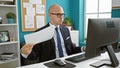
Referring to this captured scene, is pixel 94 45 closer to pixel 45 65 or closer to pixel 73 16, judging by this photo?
pixel 45 65

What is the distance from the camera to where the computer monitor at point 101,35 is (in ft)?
4.17

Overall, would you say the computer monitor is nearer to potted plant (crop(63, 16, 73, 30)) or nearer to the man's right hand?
the man's right hand

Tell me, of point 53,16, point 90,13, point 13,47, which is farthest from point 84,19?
point 53,16

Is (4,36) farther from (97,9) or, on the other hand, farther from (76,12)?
(97,9)

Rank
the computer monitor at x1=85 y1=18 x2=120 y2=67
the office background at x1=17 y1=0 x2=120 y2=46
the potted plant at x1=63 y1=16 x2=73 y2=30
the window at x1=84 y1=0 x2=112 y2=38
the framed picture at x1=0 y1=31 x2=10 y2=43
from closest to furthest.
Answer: the computer monitor at x1=85 y1=18 x2=120 y2=67
the framed picture at x1=0 y1=31 x2=10 y2=43
the potted plant at x1=63 y1=16 x2=73 y2=30
the office background at x1=17 y1=0 x2=120 y2=46
the window at x1=84 y1=0 x2=112 y2=38

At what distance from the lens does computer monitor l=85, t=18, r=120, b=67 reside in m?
1.27

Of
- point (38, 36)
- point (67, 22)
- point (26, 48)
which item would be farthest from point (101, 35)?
point (67, 22)

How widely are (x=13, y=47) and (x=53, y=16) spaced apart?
1.72m

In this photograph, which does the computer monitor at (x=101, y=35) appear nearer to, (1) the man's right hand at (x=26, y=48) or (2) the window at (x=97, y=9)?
(1) the man's right hand at (x=26, y=48)

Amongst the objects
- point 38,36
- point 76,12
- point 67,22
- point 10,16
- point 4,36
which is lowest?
point 4,36

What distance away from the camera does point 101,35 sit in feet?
4.28

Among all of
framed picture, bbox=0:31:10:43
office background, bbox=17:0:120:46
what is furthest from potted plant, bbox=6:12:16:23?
office background, bbox=17:0:120:46

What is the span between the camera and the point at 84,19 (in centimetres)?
→ 444

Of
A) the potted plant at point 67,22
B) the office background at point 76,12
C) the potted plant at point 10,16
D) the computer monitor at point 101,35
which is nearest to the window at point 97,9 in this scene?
the office background at point 76,12
